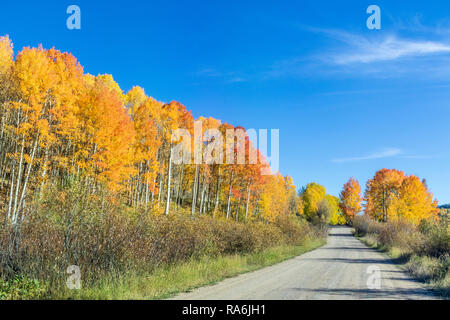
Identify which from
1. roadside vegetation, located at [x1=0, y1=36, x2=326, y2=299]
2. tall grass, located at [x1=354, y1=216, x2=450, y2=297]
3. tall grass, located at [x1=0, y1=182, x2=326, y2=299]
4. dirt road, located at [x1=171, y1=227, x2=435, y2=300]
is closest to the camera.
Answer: tall grass, located at [x1=0, y1=182, x2=326, y2=299]

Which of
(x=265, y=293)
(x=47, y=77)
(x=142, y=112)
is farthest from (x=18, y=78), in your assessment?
(x=265, y=293)

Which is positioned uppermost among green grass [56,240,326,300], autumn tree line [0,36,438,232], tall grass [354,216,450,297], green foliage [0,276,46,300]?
autumn tree line [0,36,438,232]

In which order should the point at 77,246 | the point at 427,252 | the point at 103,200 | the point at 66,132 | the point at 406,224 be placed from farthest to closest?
the point at 406,224 → the point at 66,132 → the point at 427,252 → the point at 103,200 → the point at 77,246

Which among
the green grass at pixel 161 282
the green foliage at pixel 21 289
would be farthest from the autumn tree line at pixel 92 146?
the green grass at pixel 161 282

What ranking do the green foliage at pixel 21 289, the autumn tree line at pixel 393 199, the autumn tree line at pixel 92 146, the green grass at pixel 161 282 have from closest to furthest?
the green foliage at pixel 21 289
the green grass at pixel 161 282
the autumn tree line at pixel 92 146
the autumn tree line at pixel 393 199

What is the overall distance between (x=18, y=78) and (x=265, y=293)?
22.4 m

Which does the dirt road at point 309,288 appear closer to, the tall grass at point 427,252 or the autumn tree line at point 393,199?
the tall grass at point 427,252

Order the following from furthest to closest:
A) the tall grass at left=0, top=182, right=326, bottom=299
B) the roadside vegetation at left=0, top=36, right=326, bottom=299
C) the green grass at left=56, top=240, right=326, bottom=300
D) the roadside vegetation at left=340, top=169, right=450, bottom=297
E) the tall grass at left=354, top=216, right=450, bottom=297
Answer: the roadside vegetation at left=340, top=169, right=450, bottom=297 → the tall grass at left=354, top=216, right=450, bottom=297 → the roadside vegetation at left=0, top=36, right=326, bottom=299 → the tall grass at left=0, top=182, right=326, bottom=299 → the green grass at left=56, top=240, right=326, bottom=300

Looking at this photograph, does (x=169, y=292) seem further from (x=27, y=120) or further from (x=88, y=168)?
(x=27, y=120)

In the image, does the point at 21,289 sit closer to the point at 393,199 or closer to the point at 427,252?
the point at 427,252

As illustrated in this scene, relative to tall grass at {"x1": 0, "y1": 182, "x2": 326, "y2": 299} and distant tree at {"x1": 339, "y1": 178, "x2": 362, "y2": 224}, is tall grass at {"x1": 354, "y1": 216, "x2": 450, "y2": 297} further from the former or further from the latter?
distant tree at {"x1": 339, "y1": 178, "x2": 362, "y2": 224}

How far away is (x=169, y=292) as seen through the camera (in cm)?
906

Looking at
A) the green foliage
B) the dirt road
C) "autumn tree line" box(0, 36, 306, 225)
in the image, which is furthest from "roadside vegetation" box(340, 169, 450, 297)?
"autumn tree line" box(0, 36, 306, 225)

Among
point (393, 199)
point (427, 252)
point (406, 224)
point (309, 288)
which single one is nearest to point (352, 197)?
point (393, 199)
